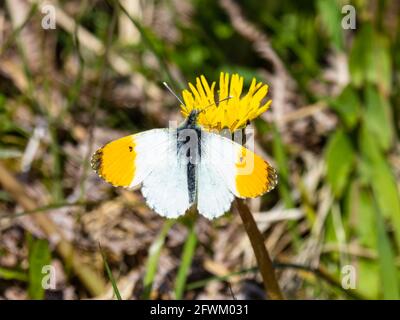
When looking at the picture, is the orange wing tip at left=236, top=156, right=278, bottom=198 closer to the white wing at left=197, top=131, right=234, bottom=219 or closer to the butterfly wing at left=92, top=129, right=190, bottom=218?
the white wing at left=197, top=131, right=234, bottom=219

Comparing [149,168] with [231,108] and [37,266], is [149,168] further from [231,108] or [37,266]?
[37,266]

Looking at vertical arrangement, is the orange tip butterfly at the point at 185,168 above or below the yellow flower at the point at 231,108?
below

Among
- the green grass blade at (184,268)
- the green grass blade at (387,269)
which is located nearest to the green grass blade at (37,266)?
the green grass blade at (184,268)

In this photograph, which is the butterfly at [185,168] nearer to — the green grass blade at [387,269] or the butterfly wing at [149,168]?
the butterfly wing at [149,168]

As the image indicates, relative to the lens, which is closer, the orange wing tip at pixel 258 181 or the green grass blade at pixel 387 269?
the orange wing tip at pixel 258 181
